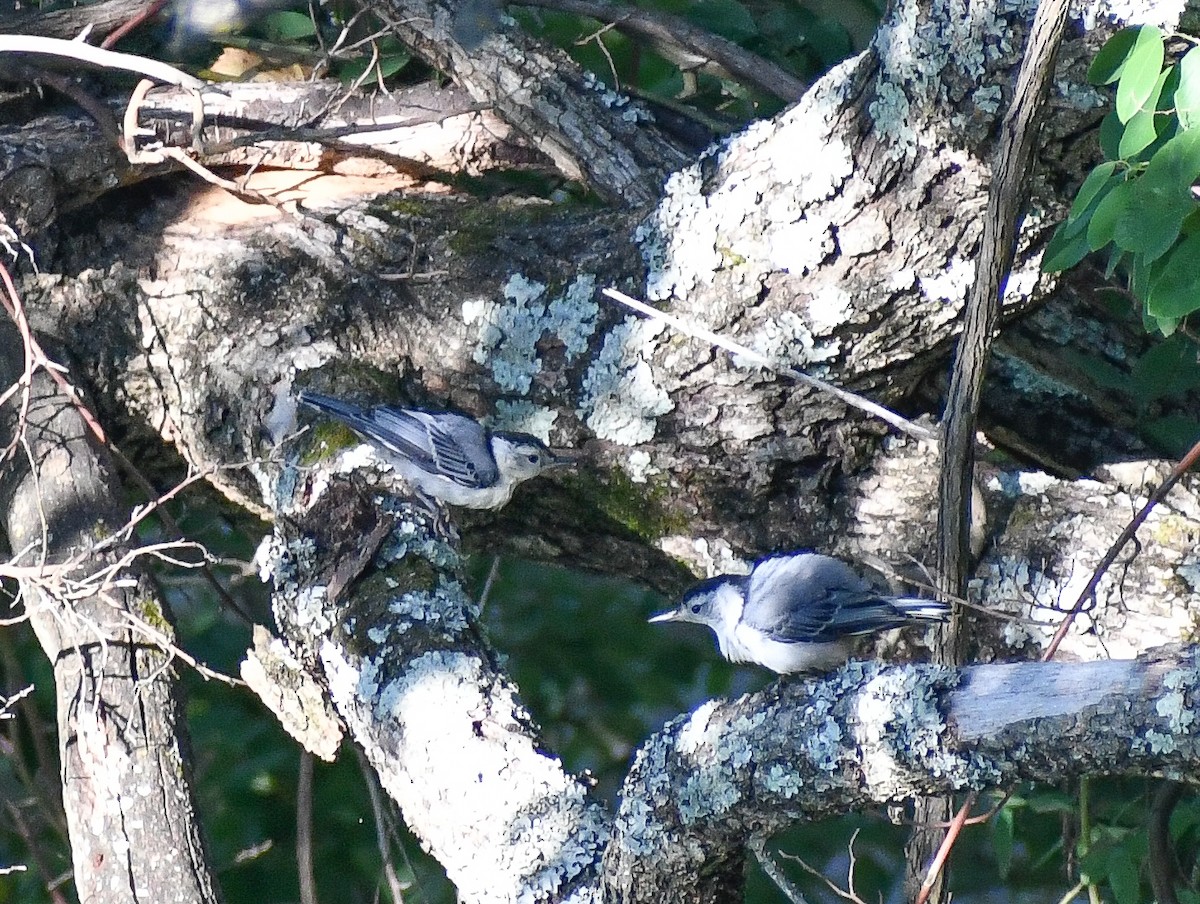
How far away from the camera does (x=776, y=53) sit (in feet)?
10.9

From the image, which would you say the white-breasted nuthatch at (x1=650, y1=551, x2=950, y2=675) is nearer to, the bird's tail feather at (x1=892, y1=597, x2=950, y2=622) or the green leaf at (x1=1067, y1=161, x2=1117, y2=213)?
the bird's tail feather at (x1=892, y1=597, x2=950, y2=622)

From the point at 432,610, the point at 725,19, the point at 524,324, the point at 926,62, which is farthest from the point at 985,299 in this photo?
the point at 725,19

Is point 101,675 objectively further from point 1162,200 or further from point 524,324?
point 1162,200

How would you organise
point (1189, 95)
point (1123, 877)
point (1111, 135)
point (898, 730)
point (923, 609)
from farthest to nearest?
point (1123, 877)
point (923, 609)
point (1111, 135)
point (1189, 95)
point (898, 730)

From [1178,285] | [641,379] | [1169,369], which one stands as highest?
[641,379]

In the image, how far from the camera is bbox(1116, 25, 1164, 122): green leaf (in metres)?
1.65

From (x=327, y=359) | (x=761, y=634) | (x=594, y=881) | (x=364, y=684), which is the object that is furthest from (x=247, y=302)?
(x=594, y=881)

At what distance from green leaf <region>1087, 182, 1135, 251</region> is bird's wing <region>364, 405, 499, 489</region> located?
1361 mm

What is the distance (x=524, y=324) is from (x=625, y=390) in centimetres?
28

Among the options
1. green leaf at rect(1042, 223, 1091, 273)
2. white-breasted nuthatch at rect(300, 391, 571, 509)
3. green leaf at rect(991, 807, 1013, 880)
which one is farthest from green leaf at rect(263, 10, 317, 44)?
green leaf at rect(991, 807, 1013, 880)

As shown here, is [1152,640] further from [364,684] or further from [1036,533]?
[364,684]

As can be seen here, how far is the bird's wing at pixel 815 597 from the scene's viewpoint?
2502 millimetres

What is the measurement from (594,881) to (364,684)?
58cm

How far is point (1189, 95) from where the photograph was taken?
5.31ft
